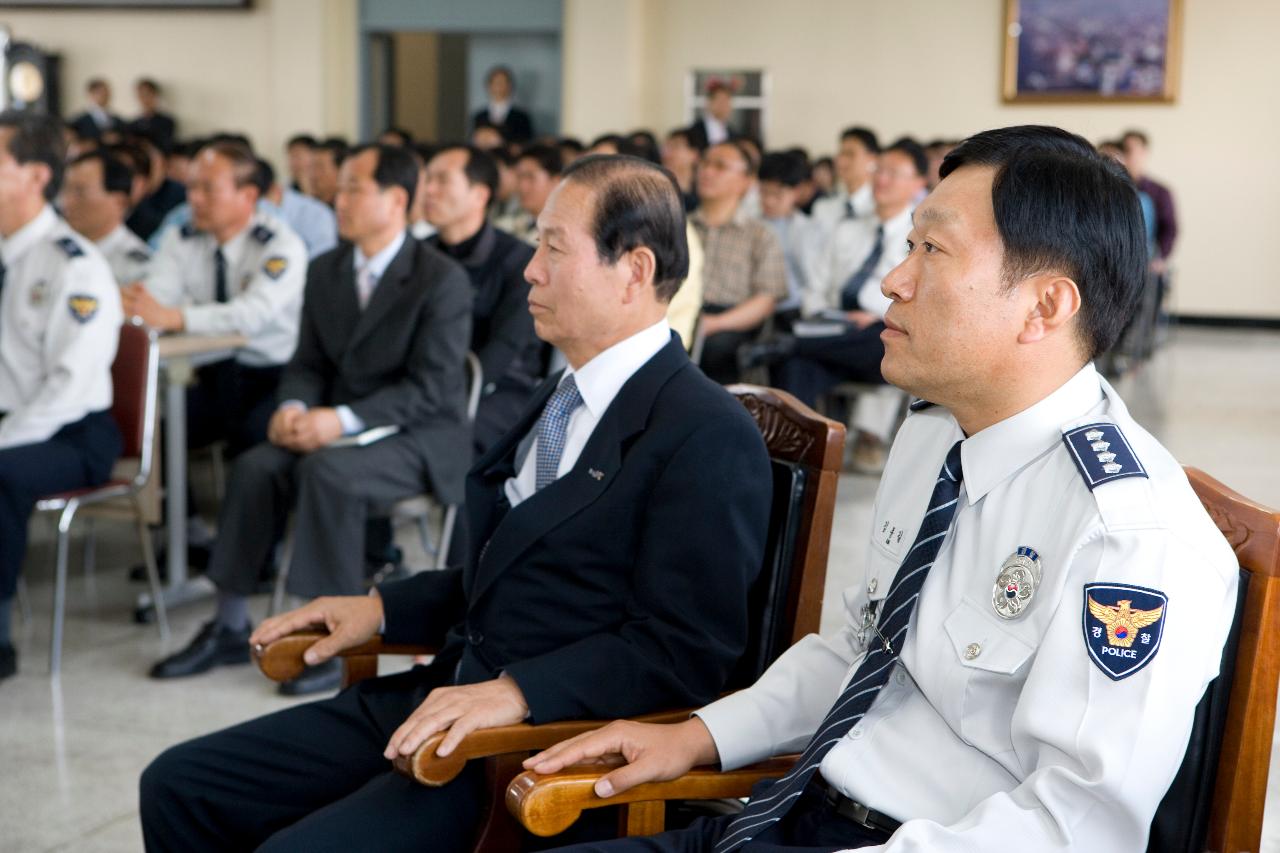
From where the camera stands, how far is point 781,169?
6977mm

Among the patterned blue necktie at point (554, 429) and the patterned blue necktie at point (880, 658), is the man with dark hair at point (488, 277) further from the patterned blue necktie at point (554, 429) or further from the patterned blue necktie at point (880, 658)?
the patterned blue necktie at point (880, 658)

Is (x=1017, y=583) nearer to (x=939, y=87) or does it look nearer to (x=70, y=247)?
(x=70, y=247)

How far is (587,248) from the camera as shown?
1821mm

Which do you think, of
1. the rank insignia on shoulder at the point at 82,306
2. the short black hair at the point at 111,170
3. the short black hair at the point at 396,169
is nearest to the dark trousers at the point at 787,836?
the rank insignia on shoulder at the point at 82,306

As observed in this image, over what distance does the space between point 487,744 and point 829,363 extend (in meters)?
4.13

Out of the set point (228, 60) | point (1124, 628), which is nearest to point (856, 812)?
point (1124, 628)

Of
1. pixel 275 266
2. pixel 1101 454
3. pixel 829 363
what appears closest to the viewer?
pixel 1101 454

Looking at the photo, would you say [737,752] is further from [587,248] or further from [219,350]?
[219,350]

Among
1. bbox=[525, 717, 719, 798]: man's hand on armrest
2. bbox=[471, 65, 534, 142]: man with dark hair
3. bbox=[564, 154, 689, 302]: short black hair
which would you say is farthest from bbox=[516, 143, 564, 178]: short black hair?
bbox=[471, 65, 534, 142]: man with dark hair

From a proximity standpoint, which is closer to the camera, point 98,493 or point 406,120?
point 98,493

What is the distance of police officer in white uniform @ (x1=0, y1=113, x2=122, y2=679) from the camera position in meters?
3.19

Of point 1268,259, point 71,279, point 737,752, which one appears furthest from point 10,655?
point 1268,259

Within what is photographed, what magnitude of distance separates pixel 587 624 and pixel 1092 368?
69cm

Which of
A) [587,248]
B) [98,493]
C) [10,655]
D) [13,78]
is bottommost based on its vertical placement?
[10,655]
